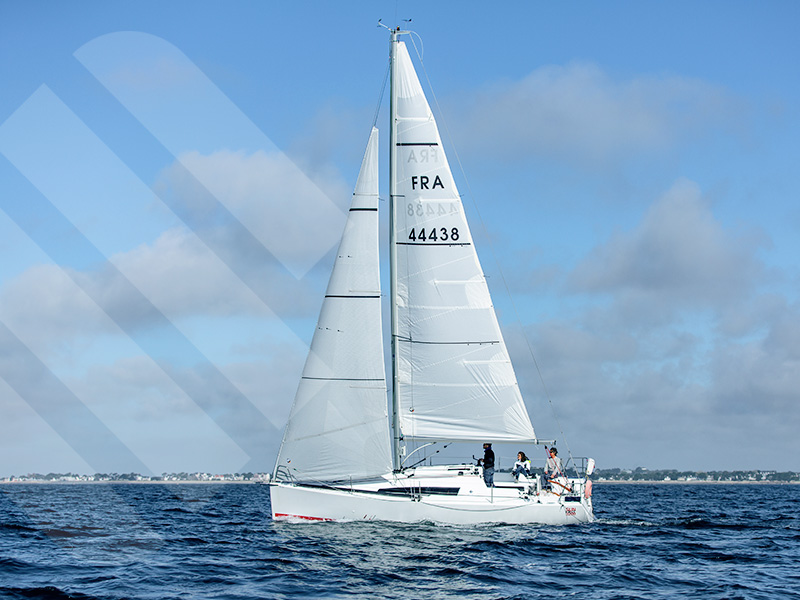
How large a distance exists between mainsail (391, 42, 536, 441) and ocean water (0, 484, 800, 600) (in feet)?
11.5

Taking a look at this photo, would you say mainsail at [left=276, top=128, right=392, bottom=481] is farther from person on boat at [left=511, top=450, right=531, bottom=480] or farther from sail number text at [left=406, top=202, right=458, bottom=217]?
person on boat at [left=511, top=450, right=531, bottom=480]

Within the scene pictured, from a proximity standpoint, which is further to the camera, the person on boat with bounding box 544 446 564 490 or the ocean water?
the person on boat with bounding box 544 446 564 490

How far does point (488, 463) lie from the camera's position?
24.1m

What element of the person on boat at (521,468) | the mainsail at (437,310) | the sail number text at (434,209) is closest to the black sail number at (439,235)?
the mainsail at (437,310)

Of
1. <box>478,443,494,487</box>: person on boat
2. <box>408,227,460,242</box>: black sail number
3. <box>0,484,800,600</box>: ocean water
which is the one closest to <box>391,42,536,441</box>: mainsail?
<box>408,227,460,242</box>: black sail number

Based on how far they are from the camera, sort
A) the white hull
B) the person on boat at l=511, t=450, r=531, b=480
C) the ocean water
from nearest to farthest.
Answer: the ocean water → the white hull → the person on boat at l=511, t=450, r=531, b=480

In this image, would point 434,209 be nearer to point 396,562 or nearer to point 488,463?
point 488,463

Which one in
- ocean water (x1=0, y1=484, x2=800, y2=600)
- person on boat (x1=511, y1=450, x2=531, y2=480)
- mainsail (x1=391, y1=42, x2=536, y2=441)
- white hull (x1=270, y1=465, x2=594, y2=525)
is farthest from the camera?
person on boat (x1=511, y1=450, x2=531, y2=480)

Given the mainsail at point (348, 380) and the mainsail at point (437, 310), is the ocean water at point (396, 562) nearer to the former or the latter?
the mainsail at point (348, 380)

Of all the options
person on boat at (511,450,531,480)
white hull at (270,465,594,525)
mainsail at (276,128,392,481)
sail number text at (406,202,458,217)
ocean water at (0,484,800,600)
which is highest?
sail number text at (406,202,458,217)

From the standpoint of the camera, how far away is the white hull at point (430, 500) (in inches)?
866

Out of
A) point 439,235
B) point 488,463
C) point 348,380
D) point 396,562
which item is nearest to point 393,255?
point 439,235

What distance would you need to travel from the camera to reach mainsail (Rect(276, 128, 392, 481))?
23.5 meters

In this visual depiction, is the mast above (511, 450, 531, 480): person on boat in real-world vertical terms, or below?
above
